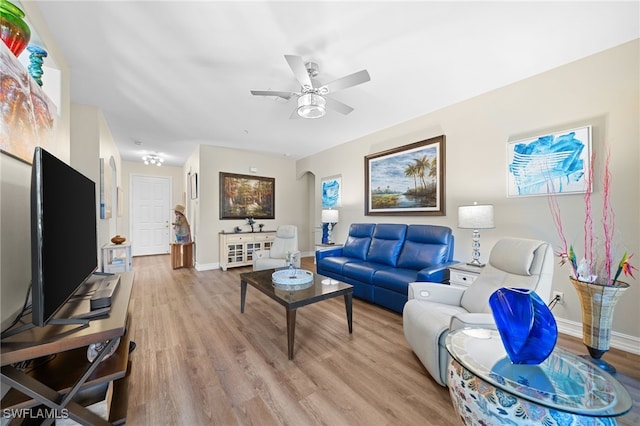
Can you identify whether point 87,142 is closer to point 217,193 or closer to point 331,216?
point 217,193

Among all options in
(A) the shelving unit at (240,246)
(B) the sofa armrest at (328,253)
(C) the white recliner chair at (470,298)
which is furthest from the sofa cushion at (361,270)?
(A) the shelving unit at (240,246)

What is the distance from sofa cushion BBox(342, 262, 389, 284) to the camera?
3.04 meters

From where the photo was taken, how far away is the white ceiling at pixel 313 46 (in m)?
1.71

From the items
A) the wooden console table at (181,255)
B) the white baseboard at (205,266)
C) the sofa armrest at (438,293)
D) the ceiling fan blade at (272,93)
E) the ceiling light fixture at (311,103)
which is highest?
the ceiling fan blade at (272,93)

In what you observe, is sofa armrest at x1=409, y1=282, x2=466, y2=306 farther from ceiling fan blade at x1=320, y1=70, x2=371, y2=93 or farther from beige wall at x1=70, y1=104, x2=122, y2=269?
beige wall at x1=70, y1=104, x2=122, y2=269

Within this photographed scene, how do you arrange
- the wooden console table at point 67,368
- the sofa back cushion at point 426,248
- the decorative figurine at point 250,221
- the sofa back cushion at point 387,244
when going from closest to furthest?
the wooden console table at point 67,368
the sofa back cushion at point 426,248
the sofa back cushion at point 387,244
the decorative figurine at point 250,221

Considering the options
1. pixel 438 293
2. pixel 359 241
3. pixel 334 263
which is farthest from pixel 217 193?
pixel 438 293

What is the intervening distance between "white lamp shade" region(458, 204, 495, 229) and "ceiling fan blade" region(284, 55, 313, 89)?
2.08 metres

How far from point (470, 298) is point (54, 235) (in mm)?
2592

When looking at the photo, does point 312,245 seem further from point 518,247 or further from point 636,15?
point 636,15

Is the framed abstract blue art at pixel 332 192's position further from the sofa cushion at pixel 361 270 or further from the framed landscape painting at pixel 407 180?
the sofa cushion at pixel 361 270

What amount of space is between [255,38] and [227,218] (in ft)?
13.2

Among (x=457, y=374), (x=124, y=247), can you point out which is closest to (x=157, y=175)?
(x=124, y=247)

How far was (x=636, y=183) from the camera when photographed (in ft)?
6.56
